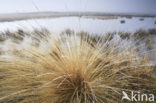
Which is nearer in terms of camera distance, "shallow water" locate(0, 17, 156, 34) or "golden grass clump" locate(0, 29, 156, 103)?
"golden grass clump" locate(0, 29, 156, 103)

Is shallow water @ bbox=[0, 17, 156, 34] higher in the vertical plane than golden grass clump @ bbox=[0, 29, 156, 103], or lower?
higher

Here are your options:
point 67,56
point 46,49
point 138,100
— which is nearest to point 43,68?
point 67,56

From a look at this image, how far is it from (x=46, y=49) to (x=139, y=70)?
0.88 metres

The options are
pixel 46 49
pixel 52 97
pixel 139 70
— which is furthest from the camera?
pixel 46 49

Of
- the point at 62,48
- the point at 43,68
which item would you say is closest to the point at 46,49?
the point at 62,48

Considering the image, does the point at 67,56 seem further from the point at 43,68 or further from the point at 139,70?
the point at 139,70

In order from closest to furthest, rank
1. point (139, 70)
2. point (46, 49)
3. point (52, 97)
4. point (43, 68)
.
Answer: point (52, 97)
point (43, 68)
point (139, 70)
point (46, 49)

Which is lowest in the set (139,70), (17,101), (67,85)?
(17,101)

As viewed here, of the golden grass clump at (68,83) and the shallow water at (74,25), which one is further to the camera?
the shallow water at (74,25)

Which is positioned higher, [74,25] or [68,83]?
[74,25]

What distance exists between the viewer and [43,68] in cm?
97

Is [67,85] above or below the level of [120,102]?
above

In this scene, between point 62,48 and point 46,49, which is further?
point 46,49

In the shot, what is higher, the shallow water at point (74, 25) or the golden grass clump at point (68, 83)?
the shallow water at point (74, 25)
